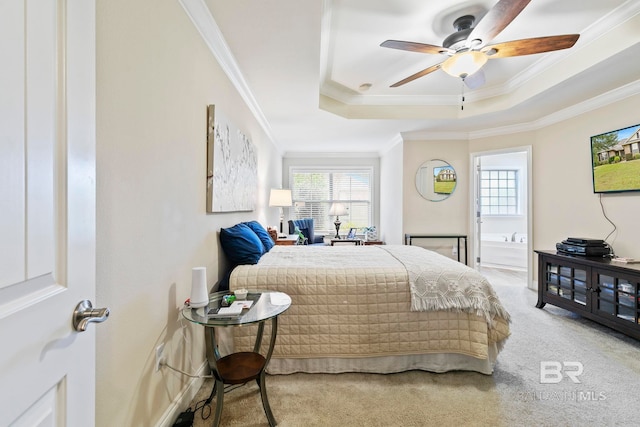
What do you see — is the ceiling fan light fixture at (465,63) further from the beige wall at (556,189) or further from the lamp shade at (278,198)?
the lamp shade at (278,198)

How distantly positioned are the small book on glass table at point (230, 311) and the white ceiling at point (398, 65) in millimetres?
1680

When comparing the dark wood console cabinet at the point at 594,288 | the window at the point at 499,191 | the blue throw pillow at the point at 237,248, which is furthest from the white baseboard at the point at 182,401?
the window at the point at 499,191

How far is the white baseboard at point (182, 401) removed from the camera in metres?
1.32

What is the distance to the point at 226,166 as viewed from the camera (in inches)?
81.0

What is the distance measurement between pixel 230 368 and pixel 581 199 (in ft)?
13.2

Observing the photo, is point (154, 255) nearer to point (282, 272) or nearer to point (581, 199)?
point (282, 272)

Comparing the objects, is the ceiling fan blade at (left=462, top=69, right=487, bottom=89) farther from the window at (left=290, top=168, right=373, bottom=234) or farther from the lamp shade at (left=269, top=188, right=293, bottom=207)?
the window at (left=290, top=168, right=373, bottom=234)

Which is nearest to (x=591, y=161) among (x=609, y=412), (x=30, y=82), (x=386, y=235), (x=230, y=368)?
(x=609, y=412)

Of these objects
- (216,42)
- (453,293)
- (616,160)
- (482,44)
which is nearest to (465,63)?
(482,44)

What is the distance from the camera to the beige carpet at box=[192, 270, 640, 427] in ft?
4.78

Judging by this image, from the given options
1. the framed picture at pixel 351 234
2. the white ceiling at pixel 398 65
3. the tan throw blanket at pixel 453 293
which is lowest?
the tan throw blanket at pixel 453 293

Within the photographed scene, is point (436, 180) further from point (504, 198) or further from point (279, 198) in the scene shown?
point (504, 198)

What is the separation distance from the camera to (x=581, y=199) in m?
3.07

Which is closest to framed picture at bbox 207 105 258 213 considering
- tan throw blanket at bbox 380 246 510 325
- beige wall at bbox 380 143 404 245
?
tan throw blanket at bbox 380 246 510 325
